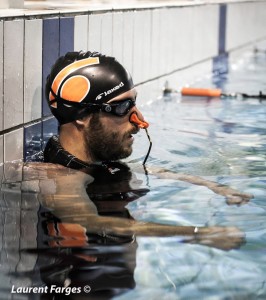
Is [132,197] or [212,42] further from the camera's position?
[212,42]

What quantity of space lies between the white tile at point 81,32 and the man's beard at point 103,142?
51.5 inches

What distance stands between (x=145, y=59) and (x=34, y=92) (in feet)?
8.87

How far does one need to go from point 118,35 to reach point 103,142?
2.40 meters

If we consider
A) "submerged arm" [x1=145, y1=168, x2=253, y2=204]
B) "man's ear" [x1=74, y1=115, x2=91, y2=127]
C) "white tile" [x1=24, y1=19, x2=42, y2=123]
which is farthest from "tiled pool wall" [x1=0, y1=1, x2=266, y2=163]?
"submerged arm" [x1=145, y1=168, x2=253, y2=204]

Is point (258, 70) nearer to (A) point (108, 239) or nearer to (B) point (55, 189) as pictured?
(B) point (55, 189)

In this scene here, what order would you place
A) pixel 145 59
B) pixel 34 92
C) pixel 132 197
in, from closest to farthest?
pixel 132 197 < pixel 34 92 < pixel 145 59

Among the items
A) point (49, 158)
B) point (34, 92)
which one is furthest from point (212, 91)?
point (49, 158)

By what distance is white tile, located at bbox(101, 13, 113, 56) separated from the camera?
6.19 meters

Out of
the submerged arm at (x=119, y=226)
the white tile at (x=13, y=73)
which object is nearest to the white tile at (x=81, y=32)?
the white tile at (x=13, y=73)

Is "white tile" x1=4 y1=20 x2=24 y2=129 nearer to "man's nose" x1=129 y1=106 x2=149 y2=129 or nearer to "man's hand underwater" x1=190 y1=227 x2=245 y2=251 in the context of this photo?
"man's nose" x1=129 y1=106 x2=149 y2=129

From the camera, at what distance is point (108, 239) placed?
10.7ft

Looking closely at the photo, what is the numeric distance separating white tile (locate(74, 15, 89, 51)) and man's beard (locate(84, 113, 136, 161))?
1308mm

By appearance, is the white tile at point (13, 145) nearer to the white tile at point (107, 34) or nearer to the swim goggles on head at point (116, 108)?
the swim goggles on head at point (116, 108)

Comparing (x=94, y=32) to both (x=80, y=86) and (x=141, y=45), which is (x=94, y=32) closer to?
(x=141, y=45)
